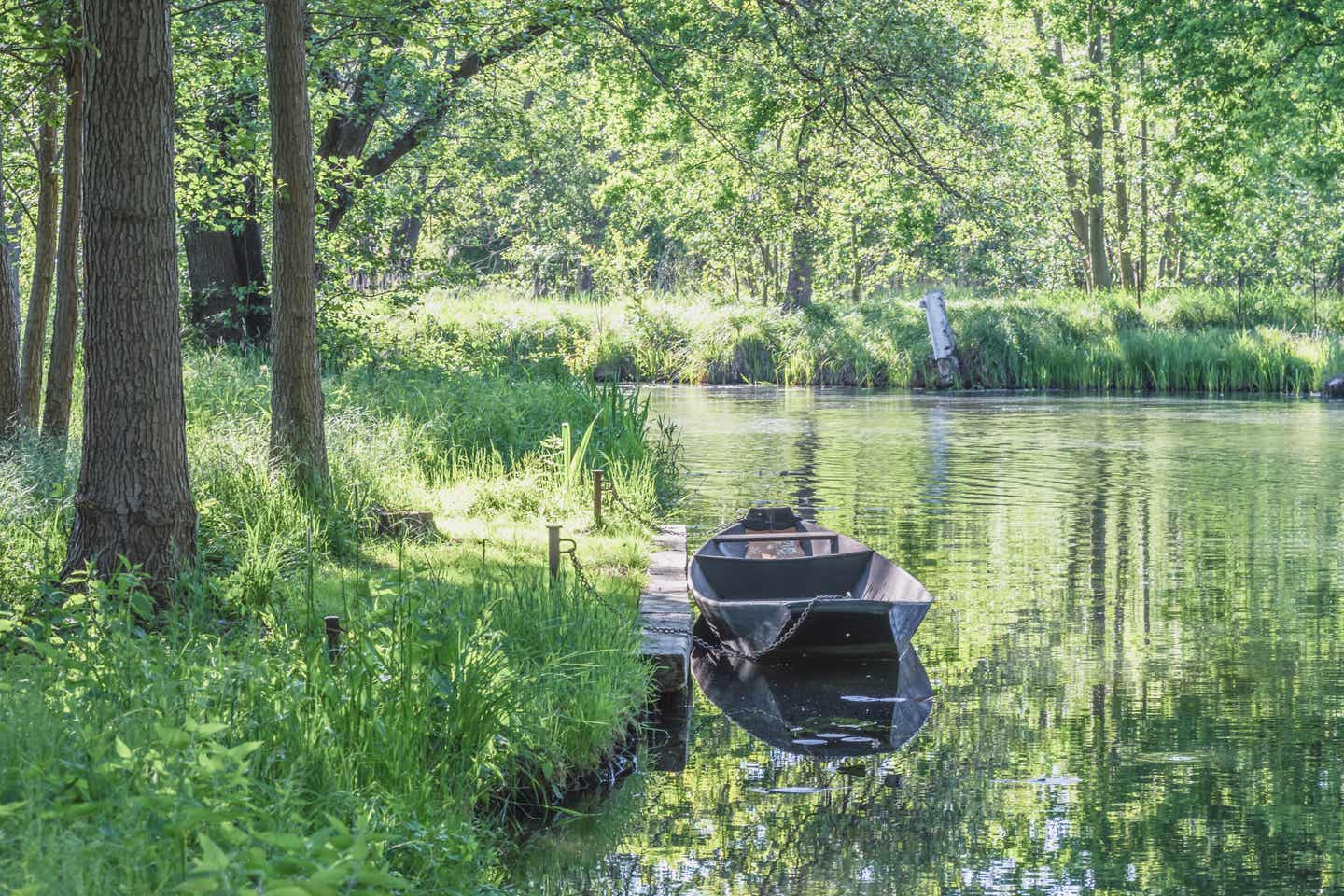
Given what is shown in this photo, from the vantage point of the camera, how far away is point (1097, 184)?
37844 millimetres

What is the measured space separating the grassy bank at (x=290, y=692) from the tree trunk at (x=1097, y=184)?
86.7ft

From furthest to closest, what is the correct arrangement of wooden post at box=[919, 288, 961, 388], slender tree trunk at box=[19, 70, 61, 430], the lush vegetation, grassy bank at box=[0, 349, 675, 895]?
wooden post at box=[919, 288, 961, 388] < slender tree trunk at box=[19, 70, 61, 430] < the lush vegetation < grassy bank at box=[0, 349, 675, 895]

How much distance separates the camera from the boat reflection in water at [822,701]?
769cm

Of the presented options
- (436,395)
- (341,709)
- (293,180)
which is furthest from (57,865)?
(436,395)

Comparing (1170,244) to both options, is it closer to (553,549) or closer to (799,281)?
(799,281)

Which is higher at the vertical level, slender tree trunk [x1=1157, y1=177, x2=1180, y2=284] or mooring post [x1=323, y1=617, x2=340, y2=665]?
slender tree trunk [x1=1157, y1=177, x2=1180, y2=284]

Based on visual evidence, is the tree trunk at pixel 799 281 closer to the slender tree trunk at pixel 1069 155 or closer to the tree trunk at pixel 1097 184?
the slender tree trunk at pixel 1069 155

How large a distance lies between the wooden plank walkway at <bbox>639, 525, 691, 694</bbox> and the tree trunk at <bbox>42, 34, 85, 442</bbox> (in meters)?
3.81

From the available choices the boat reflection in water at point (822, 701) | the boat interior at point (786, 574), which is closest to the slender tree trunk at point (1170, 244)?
the boat interior at point (786, 574)

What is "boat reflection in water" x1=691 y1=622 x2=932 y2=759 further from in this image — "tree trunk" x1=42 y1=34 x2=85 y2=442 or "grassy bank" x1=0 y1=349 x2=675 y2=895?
"tree trunk" x1=42 y1=34 x2=85 y2=442

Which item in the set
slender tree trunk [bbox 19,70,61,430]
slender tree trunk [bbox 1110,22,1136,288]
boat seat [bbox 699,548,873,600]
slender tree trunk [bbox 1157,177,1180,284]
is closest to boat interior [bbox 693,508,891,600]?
boat seat [bbox 699,548,873,600]

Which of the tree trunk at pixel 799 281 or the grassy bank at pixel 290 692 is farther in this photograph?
the tree trunk at pixel 799 281

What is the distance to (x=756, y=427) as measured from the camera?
918 inches

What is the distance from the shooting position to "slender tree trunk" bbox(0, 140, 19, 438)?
10.1 m
